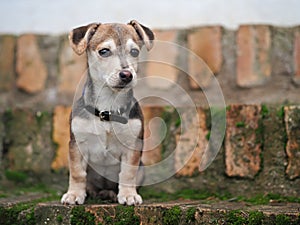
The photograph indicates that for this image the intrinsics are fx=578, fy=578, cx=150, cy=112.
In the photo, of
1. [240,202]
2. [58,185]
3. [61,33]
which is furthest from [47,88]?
[240,202]

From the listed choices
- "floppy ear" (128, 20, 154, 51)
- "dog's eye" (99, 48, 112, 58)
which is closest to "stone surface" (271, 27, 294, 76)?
"floppy ear" (128, 20, 154, 51)

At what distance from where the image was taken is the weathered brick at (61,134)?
3.04 m

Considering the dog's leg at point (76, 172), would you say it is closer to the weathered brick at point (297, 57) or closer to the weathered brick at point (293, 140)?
the weathered brick at point (293, 140)

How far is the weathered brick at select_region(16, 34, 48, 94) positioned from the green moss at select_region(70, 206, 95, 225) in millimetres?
1248

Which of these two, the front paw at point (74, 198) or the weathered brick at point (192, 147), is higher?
the weathered brick at point (192, 147)

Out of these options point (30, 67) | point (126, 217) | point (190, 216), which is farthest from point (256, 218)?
point (30, 67)

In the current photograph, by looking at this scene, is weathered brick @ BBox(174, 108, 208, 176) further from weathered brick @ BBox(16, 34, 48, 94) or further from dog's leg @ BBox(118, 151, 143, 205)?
weathered brick @ BBox(16, 34, 48, 94)

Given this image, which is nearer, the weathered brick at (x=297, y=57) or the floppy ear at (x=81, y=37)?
the floppy ear at (x=81, y=37)

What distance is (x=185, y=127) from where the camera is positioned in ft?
9.31

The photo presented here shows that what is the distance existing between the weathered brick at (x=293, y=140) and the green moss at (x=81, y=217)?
0.89 meters

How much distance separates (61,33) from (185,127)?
1.15m

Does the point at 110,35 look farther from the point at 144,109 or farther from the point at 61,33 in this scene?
the point at 61,33

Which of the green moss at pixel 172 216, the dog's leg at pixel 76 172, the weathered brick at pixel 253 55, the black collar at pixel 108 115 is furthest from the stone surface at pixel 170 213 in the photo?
the weathered brick at pixel 253 55

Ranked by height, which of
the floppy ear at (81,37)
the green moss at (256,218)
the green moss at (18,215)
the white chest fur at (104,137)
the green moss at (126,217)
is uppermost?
the floppy ear at (81,37)
